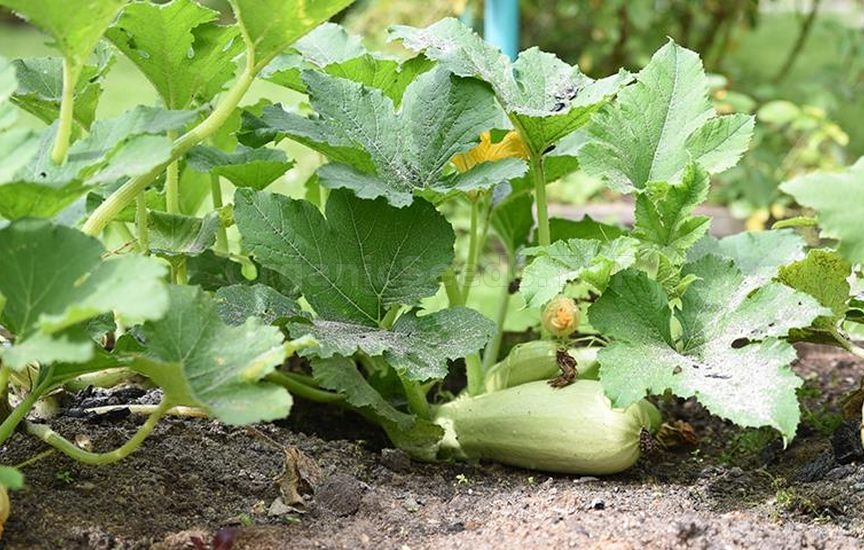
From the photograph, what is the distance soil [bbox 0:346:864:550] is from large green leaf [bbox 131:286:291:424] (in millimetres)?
217

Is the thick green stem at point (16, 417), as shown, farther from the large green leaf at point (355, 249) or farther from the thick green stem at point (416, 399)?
the thick green stem at point (416, 399)

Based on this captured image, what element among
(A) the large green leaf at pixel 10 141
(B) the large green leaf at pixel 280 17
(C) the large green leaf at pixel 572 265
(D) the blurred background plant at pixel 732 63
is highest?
(B) the large green leaf at pixel 280 17

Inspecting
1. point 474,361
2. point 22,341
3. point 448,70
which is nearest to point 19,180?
point 22,341

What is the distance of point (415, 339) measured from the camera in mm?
1944

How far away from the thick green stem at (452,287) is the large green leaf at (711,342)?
0.35m

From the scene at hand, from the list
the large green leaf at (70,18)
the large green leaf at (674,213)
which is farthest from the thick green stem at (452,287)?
the large green leaf at (70,18)

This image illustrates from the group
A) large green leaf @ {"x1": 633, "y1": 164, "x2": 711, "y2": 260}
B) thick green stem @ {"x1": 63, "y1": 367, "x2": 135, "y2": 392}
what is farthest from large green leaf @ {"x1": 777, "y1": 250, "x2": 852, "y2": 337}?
thick green stem @ {"x1": 63, "y1": 367, "x2": 135, "y2": 392}

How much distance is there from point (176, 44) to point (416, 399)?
74cm

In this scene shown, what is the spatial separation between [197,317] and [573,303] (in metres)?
0.82

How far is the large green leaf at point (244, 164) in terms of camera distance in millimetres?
2088

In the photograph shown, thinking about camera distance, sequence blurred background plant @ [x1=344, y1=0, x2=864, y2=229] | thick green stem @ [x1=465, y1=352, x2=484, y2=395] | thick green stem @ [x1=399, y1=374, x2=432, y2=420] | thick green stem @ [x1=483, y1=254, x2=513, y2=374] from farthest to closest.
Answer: blurred background plant @ [x1=344, y1=0, x2=864, y2=229], thick green stem @ [x1=483, y1=254, x2=513, y2=374], thick green stem @ [x1=465, y1=352, x2=484, y2=395], thick green stem @ [x1=399, y1=374, x2=432, y2=420]

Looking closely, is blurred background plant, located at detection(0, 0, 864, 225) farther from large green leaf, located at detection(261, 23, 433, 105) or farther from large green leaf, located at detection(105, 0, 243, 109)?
large green leaf, located at detection(105, 0, 243, 109)

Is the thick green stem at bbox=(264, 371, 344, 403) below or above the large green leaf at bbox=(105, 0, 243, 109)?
below

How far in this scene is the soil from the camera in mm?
1641
